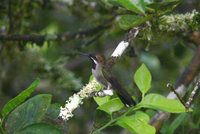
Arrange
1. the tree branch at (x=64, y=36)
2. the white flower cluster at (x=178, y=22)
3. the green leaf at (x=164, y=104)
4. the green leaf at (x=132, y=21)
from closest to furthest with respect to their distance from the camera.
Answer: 1. the green leaf at (x=164, y=104)
2. the green leaf at (x=132, y=21)
3. the white flower cluster at (x=178, y=22)
4. the tree branch at (x=64, y=36)

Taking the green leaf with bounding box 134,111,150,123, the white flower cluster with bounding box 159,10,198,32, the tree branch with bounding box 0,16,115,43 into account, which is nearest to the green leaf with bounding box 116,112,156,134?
the green leaf with bounding box 134,111,150,123

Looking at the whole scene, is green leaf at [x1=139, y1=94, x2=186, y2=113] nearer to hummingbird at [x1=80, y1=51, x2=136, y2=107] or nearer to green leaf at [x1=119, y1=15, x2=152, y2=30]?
hummingbird at [x1=80, y1=51, x2=136, y2=107]

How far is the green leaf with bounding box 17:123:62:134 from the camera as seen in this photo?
3.87 ft

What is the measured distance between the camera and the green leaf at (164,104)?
1.12 meters

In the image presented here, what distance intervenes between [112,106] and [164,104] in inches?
6.5

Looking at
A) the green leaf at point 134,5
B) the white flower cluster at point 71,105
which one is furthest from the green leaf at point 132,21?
the white flower cluster at point 71,105

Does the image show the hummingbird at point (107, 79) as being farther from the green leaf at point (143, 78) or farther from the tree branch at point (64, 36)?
the tree branch at point (64, 36)

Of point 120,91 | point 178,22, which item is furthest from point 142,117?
point 178,22

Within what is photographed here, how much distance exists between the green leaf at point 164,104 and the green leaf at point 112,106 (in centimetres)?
10

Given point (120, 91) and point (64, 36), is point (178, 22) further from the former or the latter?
point (64, 36)

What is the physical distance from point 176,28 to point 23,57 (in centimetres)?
136

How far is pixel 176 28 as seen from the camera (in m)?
1.67

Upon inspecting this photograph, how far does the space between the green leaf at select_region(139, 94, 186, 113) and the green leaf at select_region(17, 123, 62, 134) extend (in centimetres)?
20

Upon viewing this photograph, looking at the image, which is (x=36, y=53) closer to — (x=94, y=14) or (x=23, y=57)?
(x=23, y=57)
